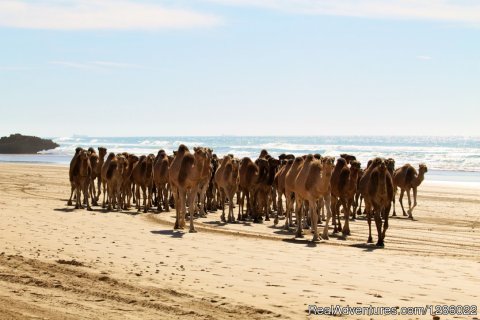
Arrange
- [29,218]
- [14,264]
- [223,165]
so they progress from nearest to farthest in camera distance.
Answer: [14,264]
[29,218]
[223,165]

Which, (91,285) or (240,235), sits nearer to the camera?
(91,285)

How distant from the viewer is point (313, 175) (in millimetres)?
18438

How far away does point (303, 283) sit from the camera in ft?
37.4

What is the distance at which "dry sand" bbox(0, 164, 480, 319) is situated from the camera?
9.76 meters

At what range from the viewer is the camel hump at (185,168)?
19609mm

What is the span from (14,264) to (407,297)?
6.11 metres

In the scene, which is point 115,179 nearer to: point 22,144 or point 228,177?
point 228,177

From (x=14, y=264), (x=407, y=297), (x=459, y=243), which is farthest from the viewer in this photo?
(x=459, y=243)

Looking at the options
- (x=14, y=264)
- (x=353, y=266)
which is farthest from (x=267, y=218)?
(x=14, y=264)

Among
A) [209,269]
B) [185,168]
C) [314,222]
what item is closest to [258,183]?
[185,168]

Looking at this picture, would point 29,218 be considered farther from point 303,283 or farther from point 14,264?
point 303,283

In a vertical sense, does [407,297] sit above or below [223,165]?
below

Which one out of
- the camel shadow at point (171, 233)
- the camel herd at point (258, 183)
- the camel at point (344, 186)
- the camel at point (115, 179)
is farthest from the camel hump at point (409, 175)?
the camel shadow at point (171, 233)

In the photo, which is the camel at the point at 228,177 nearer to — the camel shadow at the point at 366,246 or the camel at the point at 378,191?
the camel at the point at 378,191
